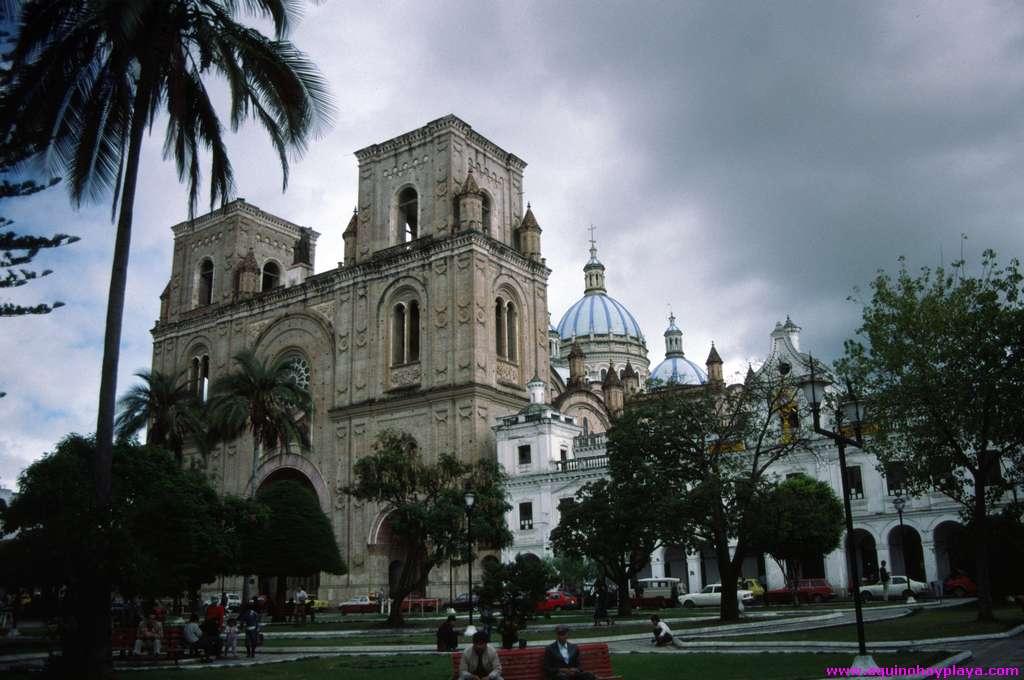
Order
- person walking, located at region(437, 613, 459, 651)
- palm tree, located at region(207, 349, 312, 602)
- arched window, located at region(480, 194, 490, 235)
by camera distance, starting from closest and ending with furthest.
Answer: person walking, located at region(437, 613, 459, 651) → palm tree, located at region(207, 349, 312, 602) → arched window, located at region(480, 194, 490, 235)

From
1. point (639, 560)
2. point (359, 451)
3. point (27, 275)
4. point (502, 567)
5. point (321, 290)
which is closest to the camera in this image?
point (27, 275)

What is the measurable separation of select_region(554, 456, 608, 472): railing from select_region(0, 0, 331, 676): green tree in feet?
94.3

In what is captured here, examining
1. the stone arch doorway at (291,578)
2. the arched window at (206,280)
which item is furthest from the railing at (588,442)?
the arched window at (206,280)

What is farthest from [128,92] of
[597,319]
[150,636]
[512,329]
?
[597,319]

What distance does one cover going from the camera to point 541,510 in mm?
45438

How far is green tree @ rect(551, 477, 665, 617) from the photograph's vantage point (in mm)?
27422

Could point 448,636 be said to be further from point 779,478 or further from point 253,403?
point 779,478

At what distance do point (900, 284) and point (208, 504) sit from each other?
68.3 feet

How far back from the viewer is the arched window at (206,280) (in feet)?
215

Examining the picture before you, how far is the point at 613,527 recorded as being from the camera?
28.9 metres

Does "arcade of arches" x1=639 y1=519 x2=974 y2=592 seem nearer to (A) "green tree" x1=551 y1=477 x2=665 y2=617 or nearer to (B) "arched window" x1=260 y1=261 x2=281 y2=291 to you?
(A) "green tree" x1=551 y1=477 x2=665 y2=617

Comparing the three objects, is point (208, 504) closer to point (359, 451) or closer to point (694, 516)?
point (694, 516)

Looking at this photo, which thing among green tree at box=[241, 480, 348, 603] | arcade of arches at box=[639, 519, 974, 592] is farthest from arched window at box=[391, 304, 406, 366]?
arcade of arches at box=[639, 519, 974, 592]

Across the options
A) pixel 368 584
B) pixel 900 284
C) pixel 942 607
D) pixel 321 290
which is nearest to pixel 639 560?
pixel 942 607
